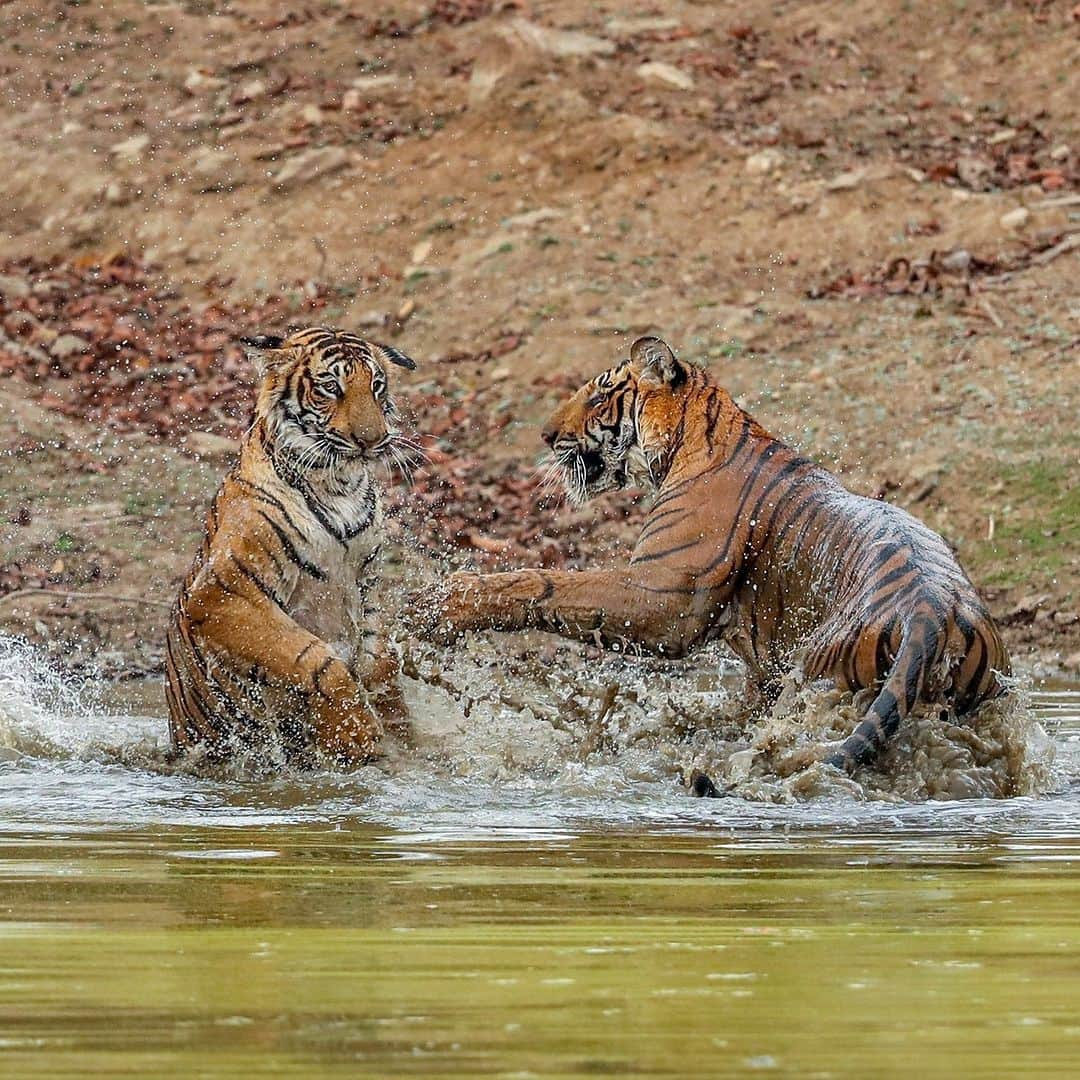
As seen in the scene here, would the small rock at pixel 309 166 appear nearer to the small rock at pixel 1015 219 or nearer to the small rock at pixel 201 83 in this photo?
the small rock at pixel 201 83

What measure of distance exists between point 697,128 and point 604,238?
4.35ft

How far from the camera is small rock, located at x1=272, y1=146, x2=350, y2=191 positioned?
14.6 meters

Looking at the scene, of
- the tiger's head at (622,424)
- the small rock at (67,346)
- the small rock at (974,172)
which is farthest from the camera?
the small rock at (974,172)

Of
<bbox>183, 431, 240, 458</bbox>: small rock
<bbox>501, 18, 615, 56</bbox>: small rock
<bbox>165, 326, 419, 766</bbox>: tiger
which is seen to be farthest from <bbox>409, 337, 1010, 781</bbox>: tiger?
<bbox>501, 18, 615, 56</bbox>: small rock

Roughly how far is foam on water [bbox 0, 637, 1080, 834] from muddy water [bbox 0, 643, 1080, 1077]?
0.02 m

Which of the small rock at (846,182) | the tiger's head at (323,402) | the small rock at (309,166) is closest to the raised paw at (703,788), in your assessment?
the tiger's head at (323,402)

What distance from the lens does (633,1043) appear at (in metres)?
2.44

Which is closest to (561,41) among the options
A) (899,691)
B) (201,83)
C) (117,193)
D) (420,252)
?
(420,252)

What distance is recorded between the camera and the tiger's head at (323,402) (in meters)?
6.66

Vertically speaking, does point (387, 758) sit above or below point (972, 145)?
below

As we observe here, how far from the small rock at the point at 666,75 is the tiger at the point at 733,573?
7940 mm

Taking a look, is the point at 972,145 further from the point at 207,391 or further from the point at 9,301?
the point at 9,301

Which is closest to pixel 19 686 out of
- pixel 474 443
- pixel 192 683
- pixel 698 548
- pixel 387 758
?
pixel 192 683

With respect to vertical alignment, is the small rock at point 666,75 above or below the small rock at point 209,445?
above
